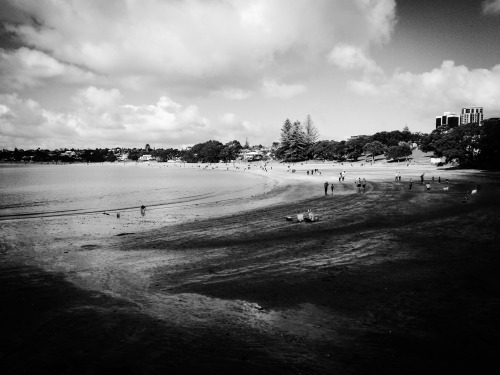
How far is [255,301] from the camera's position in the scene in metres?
9.74

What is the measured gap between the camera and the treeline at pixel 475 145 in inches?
2677

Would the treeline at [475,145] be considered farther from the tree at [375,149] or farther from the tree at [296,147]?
the tree at [296,147]

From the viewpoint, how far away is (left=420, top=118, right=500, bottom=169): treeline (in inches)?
2677

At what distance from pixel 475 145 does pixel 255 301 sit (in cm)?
8239

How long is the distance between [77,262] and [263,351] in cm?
1081

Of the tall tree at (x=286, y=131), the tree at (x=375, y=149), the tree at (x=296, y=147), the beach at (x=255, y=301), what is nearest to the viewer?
the beach at (x=255, y=301)

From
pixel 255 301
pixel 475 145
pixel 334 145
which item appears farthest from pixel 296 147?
pixel 255 301

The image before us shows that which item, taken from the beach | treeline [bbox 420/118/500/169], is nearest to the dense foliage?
treeline [bbox 420/118/500/169]

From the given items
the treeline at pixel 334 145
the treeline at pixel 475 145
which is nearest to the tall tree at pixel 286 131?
the treeline at pixel 334 145

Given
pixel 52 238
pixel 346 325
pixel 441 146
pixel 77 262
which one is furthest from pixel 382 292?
pixel 441 146

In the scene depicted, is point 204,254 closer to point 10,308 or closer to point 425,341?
point 10,308

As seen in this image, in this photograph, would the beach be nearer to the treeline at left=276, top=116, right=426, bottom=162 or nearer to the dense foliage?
the dense foliage

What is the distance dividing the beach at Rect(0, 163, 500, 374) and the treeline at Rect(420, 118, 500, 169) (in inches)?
2455

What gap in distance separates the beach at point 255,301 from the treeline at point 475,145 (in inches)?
2455
